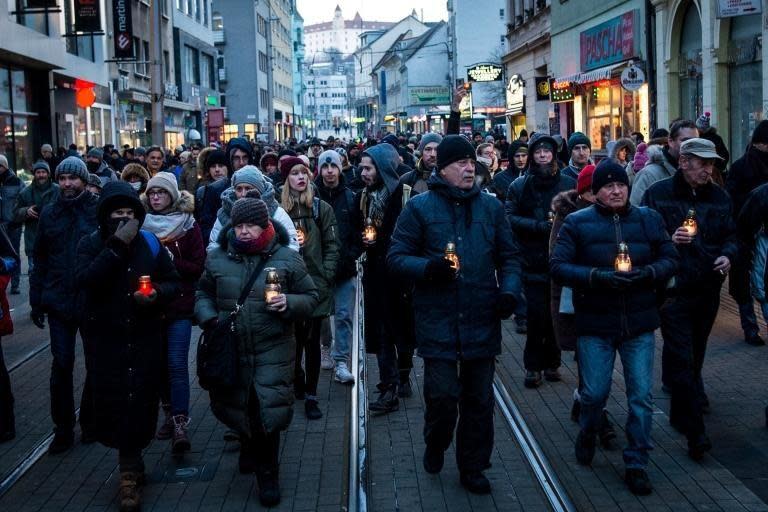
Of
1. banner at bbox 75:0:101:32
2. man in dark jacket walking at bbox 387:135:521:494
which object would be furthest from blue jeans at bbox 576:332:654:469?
banner at bbox 75:0:101:32

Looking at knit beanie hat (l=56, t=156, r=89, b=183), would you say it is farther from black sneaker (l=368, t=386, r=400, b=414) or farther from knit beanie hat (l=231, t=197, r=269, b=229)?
black sneaker (l=368, t=386, r=400, b=414)

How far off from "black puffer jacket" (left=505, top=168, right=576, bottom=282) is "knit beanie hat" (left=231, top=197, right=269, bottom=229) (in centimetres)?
340

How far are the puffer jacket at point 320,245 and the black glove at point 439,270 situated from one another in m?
2.50

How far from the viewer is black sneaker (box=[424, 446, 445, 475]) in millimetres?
6770

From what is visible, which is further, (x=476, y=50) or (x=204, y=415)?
(x=476, y=50)

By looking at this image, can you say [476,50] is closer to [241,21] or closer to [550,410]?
[241,21]

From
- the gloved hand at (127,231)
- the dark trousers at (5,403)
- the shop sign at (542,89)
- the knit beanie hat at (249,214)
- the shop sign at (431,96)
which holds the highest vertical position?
the shop sign at (431,96)

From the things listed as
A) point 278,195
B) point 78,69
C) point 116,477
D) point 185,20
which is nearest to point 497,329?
point 116,477

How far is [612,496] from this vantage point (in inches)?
250

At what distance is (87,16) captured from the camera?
29.3 metres

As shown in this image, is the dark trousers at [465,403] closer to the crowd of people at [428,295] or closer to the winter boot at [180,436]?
the crowd of people at [428,295]

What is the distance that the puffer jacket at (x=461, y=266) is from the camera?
631 cm

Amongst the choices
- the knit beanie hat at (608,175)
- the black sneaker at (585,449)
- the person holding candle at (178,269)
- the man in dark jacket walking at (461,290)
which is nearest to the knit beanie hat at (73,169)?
the person holding candle at (178,269)

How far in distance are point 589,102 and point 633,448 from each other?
84.8 ft
